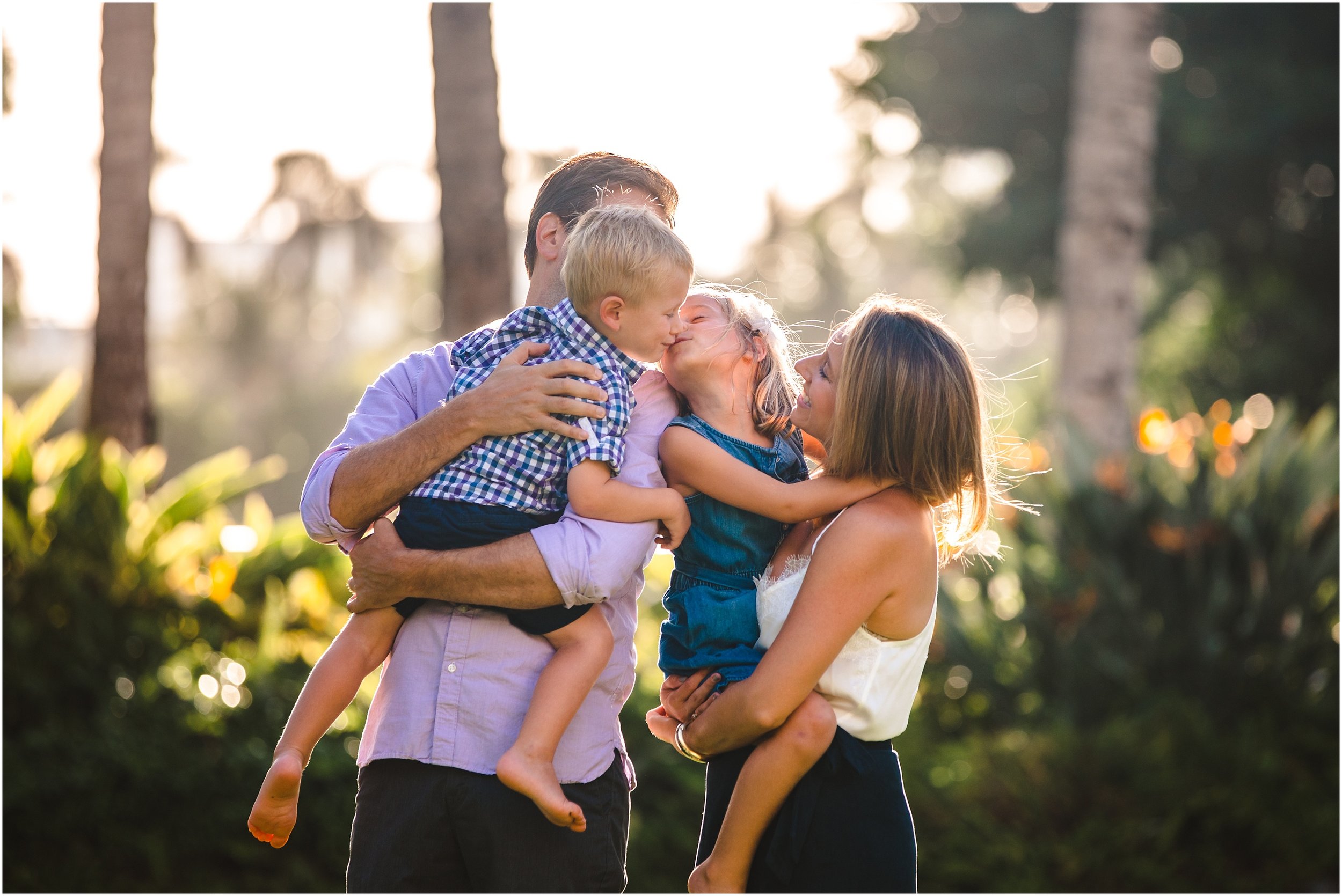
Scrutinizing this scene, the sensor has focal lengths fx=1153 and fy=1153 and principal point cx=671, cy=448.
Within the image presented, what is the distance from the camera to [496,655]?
2314mm

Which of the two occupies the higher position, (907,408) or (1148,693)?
(907,408)

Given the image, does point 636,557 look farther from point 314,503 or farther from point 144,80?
point 144,80

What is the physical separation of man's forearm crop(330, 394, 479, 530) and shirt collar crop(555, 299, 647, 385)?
264 mm

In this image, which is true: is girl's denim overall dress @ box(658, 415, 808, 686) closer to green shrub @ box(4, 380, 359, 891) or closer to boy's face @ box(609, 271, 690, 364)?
boy's face @ box(609, 271, 690, 364)

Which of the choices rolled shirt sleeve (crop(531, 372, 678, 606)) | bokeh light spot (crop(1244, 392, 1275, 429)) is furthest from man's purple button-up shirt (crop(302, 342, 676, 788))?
bokeh light spot (crop(1244, 392, 1275, 429))

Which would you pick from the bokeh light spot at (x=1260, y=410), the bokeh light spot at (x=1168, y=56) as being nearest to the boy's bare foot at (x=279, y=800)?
the bokeh light spot at (x=1260, y=410)

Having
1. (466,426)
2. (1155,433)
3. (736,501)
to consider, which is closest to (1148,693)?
(1155,433)

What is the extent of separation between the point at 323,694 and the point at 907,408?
136 cm

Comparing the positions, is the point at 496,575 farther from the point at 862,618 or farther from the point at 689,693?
the point at 862,618

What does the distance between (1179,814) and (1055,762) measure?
22.0 inches

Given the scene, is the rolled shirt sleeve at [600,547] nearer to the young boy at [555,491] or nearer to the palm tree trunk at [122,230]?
the young boy at [555,491]

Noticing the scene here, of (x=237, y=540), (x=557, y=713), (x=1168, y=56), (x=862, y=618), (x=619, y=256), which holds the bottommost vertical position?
(x=237, y=540)

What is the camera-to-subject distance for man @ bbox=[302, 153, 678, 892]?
223cm

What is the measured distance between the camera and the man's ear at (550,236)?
260 centimetres
